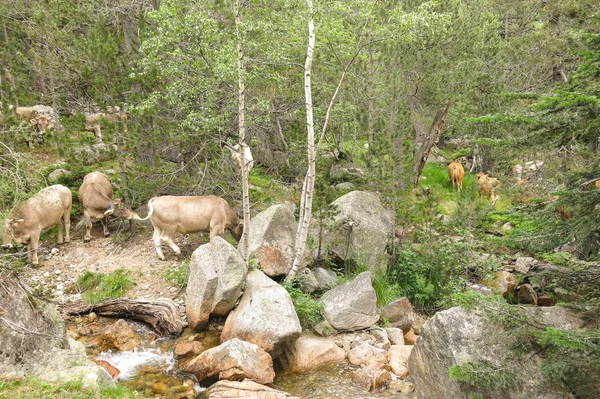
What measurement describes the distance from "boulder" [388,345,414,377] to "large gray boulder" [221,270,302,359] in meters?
1.95

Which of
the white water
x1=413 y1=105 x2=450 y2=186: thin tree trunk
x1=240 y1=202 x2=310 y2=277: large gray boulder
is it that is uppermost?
x1=413 y1=105 x2=450 y2=186: thin tree trunk

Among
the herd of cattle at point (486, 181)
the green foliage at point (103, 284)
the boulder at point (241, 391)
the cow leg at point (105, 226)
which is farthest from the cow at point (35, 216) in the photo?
the herd of cattle at point (486, 181)

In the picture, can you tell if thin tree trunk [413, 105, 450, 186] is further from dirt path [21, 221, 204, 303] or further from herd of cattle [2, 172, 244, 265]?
dirt path [21, 221, 204, 303]

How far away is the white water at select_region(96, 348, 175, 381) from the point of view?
8.67 meters

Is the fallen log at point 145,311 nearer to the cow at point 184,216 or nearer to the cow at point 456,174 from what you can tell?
the cow at point 184,216

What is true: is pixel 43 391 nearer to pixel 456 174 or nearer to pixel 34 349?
pixel 34 349

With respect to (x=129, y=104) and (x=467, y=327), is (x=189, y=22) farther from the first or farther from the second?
(x=467, y=327)

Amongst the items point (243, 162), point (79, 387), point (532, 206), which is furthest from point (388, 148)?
point (79, 387)

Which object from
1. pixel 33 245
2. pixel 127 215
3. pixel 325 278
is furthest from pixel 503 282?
pixel 33 245

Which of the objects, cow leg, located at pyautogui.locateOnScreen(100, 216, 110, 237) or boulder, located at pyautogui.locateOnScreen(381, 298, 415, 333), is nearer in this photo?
boulder, located at pyautogui.locateOnScreen(381, 298, 415, 333)

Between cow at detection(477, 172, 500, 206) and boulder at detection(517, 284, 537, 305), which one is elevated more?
cow at detection(477, 172, 500, 206)

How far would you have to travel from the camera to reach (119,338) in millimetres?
9328

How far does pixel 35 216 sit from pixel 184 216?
3743 mm

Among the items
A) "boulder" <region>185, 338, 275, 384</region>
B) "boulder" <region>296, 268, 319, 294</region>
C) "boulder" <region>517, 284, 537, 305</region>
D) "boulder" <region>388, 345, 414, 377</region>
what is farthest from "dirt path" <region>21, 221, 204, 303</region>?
"boulder" <region>517, 284, 537, 305</region>
